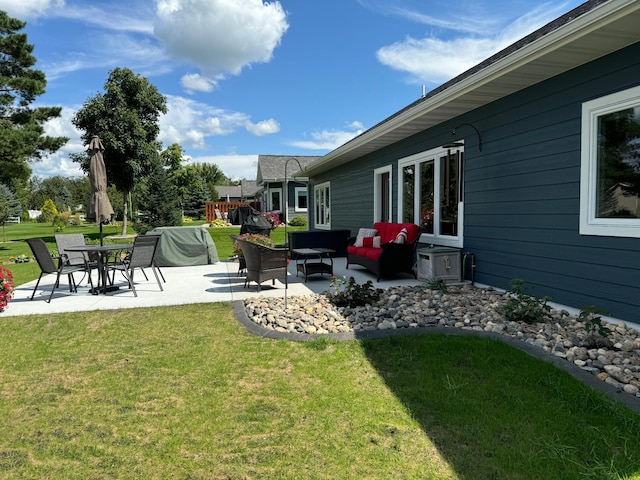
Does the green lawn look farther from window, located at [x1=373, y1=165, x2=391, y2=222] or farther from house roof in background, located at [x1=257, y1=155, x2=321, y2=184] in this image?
house roof in background, located at [x1=257, y1=155, x2=321, y2=184]

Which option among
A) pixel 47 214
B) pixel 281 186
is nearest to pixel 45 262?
pixel 281 186

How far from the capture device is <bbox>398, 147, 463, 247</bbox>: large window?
6.56 metres

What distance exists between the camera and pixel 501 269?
5.54m

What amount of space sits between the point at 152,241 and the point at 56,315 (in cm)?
174

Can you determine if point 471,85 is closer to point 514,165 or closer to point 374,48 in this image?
point 514,165

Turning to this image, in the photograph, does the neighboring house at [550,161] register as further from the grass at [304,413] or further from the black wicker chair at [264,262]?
the black wicker chair at [264,262]

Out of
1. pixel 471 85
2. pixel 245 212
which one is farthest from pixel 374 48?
pixel 471 85

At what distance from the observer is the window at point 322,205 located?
1443cm

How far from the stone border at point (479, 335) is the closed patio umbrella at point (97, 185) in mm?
3267

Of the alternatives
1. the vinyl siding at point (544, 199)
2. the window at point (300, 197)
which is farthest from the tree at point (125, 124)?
the vinyl siding at point (544, 199)

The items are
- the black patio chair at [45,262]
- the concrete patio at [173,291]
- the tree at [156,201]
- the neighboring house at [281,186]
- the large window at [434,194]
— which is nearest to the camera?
the concrete patio at [173,291]

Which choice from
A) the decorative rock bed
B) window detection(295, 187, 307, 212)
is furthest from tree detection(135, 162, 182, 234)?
the decorative rock bed

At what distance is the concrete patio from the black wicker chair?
27 centimetres

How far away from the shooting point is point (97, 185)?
646cm
